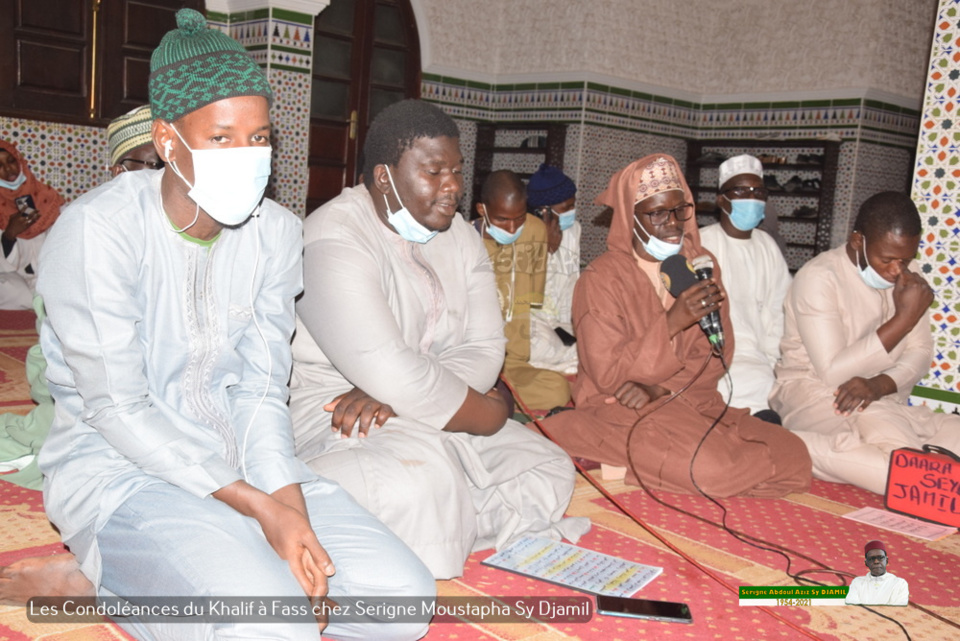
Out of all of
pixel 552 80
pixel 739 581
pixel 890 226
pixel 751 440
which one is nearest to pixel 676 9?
pixel 552 80

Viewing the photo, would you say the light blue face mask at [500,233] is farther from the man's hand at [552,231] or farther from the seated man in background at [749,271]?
the seated man in background at [749,271]

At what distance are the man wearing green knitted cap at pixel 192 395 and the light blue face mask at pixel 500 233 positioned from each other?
112 inches

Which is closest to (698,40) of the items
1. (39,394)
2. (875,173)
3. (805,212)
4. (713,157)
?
(713,157)

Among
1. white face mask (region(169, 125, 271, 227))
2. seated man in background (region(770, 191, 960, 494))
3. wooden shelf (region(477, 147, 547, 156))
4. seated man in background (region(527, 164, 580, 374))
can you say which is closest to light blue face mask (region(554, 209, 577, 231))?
seated man in background (region(527, 164, 580, 374))

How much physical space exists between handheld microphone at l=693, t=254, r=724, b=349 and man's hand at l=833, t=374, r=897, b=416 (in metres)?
0.69

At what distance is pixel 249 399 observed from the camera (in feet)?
6.73

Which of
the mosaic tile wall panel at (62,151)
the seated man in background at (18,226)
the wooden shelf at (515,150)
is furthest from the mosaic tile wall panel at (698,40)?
the seated man in background at (18,226)

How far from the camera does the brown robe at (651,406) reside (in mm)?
3406

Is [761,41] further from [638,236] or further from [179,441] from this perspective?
[179,441]

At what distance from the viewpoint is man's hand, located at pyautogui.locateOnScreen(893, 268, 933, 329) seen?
3.77 m

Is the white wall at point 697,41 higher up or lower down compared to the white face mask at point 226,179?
higher up

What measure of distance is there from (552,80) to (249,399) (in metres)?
8.40

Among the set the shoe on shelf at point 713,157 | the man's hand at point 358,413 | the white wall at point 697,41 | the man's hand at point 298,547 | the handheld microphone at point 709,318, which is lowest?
the man's hand at point 298,547

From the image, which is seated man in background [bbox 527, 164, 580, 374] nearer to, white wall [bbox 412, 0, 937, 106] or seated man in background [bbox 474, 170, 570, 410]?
seated man in background [bbox 474, 170, 570, 410]
